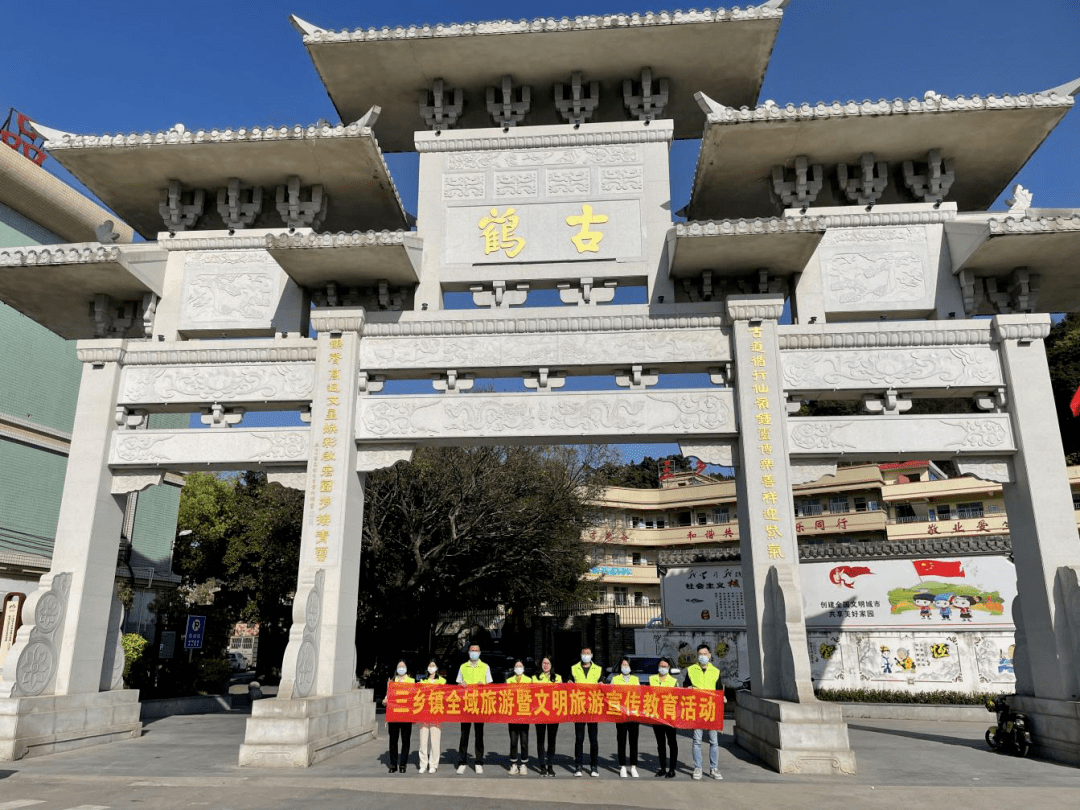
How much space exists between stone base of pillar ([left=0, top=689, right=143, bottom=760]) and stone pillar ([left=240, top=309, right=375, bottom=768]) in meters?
2.45

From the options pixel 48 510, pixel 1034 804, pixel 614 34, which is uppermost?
pixel 614 34

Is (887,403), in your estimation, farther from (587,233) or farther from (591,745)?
(591,745)

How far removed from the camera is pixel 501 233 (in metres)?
9.36

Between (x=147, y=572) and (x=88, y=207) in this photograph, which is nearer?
(x=88, y=207)

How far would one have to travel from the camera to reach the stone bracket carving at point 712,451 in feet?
27.7

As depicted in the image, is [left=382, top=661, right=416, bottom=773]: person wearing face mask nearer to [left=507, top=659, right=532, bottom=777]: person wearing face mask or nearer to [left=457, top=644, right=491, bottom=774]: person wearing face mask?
[left=457, top=644, right=491, bottom=774]: person wearing face mask

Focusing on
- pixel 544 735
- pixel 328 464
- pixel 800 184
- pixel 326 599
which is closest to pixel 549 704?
pixel 544 735

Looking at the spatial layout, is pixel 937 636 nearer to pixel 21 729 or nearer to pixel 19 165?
pixel 21 729

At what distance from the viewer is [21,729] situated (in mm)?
7523

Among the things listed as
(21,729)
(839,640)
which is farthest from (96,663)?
(839,640)

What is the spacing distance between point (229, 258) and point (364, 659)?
12229mm

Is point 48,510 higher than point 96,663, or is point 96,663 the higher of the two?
point 48,510

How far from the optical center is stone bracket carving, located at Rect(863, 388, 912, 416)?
8.40m

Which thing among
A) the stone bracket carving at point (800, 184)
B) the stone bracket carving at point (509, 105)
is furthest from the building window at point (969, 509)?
the stone bracket carving at point (509, 105)
